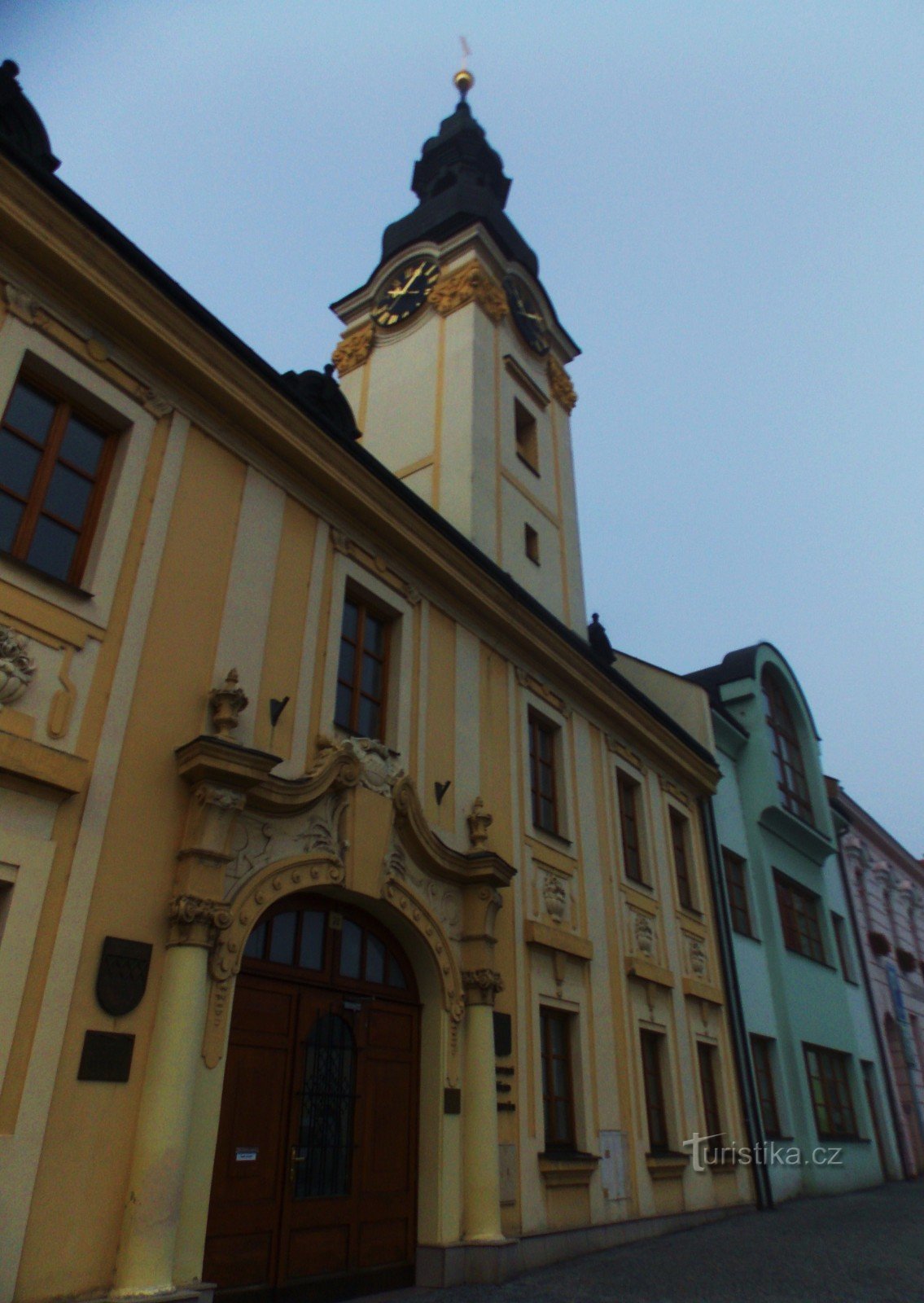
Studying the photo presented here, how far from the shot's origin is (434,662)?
34.7ft

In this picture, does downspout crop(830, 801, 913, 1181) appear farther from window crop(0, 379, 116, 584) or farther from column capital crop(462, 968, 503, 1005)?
window crop(0, 379, 116, 584)

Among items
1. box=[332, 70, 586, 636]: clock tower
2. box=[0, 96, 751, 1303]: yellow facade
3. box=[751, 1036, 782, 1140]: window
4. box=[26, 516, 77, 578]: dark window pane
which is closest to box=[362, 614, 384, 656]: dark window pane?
box=[0, 96, 751, 1303]: yellow facade

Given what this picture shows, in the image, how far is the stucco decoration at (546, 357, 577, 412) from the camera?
1820cm

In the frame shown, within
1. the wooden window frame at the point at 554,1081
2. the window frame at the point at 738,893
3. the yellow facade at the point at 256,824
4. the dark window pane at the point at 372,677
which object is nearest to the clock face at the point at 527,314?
the yellow facade at the point at 256,824

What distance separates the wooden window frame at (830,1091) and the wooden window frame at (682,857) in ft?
14.2

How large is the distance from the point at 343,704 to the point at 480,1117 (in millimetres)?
4009

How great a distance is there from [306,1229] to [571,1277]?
2758 millimetres

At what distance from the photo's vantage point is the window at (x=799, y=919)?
1861 centimetres

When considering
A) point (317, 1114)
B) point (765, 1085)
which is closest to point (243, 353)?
point (317, 1114)

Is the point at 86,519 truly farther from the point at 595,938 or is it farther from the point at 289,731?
the point at 595,938

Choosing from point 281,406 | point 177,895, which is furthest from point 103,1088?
point 281,406

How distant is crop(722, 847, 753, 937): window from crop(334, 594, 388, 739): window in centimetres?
946

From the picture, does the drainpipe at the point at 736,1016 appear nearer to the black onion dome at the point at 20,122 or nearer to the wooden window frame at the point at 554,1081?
the wooden window frame at the point at 554,1081

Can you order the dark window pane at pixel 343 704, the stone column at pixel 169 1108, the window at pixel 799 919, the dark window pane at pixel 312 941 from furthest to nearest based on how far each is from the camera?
the window at pixel 799 919
the dark window pane at pixel 343 704
the dark window pane at pixel 312 941
the stone column at pixel 169 1108
